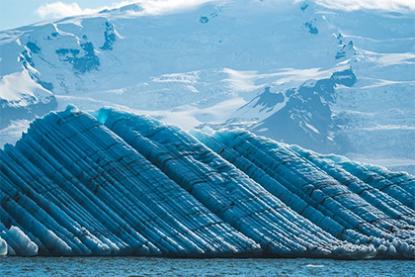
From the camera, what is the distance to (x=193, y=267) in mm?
62000

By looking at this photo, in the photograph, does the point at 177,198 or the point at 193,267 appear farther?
the point at 177,198

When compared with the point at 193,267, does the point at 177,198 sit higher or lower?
A: higher

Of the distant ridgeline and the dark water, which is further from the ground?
the distant ridgeline

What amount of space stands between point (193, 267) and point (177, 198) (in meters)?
7.90

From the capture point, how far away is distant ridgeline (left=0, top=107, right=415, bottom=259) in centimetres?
6619

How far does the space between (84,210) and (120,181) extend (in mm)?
3376

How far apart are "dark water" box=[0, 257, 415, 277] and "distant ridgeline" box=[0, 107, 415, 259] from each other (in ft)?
4.49

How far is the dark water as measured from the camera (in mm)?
58875

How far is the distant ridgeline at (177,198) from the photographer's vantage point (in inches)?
2606

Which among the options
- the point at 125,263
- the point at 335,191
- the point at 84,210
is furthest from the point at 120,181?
the point at 335,191

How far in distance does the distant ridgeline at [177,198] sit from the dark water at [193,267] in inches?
53.9

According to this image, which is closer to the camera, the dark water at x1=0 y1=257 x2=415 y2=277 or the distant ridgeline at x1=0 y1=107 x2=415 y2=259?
the dark water at x1=0 y1=257 x2=415 y2=277

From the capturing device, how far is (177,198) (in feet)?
227

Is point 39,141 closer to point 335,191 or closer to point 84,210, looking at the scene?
point 84,210
